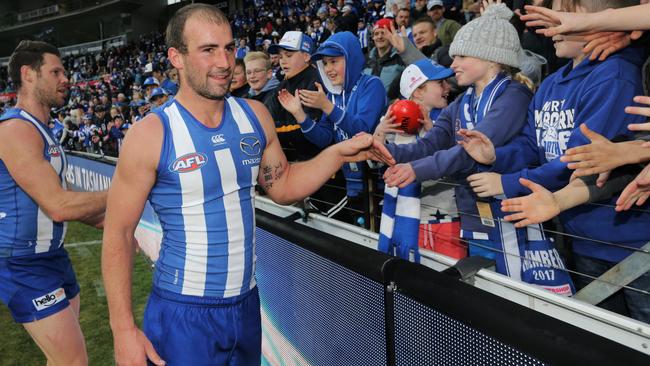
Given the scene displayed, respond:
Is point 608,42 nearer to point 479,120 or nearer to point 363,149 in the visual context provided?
point 479,120

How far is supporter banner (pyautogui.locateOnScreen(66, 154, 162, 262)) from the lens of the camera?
5550 millimetres

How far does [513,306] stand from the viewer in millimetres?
1270

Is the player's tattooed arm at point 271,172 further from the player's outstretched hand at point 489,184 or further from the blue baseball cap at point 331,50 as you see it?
the blue baseball cap at point 331,50

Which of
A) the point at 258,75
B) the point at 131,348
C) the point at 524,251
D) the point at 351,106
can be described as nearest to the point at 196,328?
the point at 131,348

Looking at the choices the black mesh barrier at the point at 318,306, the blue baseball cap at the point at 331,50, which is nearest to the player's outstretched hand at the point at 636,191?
the black mesh barrier at the point at 318,306

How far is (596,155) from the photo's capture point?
142cm

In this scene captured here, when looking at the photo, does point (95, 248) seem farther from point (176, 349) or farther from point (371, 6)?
point (371, 6)

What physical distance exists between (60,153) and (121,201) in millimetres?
1494

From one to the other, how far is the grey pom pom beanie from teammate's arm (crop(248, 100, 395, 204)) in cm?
74

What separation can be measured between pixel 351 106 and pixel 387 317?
6.49 feet

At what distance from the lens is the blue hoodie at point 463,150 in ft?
6.95

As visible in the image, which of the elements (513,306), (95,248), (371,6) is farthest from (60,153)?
(371,6)

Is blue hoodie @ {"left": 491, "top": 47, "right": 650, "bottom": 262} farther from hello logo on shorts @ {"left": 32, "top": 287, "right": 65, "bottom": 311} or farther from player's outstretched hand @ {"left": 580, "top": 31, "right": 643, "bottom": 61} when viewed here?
hello logo on shorts @ {"left": 32, "top": 287, "right": 65, "bottom": 311}

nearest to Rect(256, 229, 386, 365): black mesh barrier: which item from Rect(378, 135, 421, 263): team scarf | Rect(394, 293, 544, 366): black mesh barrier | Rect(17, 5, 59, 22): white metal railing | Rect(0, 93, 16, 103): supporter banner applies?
Rect(394, 293, 544, 366): black mesh barrier
